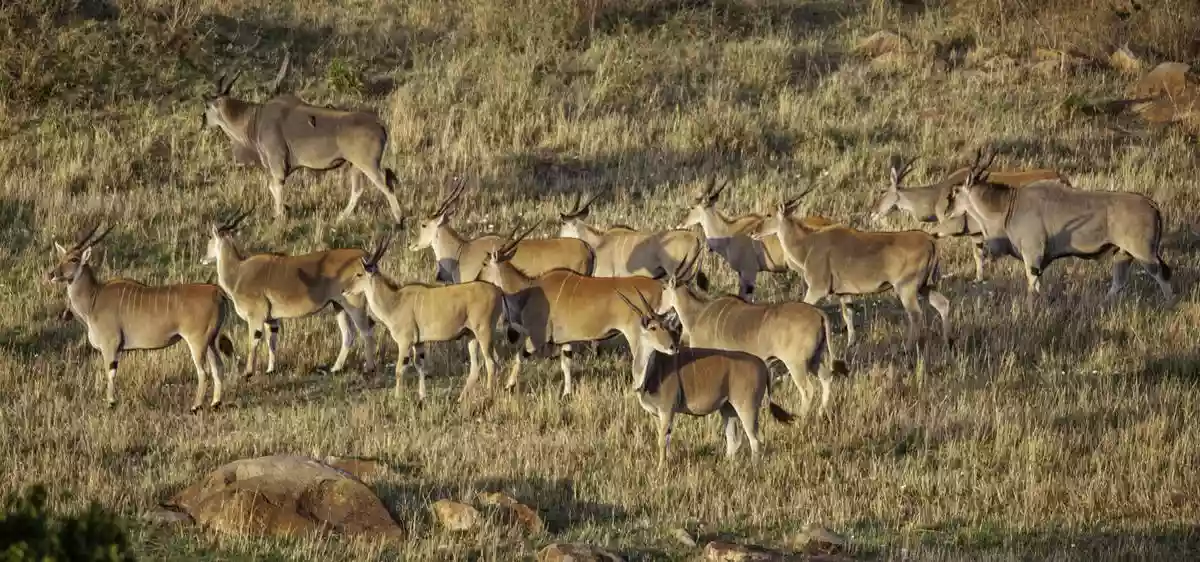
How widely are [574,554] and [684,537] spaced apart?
1.05 m

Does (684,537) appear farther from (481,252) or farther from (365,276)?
(481,252)

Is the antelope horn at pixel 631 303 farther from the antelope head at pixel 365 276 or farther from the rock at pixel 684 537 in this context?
the rock at pixel 684 537

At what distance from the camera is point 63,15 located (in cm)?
2534

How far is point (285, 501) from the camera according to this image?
36.1 feet

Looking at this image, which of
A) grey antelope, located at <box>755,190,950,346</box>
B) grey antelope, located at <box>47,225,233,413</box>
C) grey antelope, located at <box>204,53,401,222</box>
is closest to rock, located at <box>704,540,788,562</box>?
grey antelope, located at <box>47,225,233,413</box>

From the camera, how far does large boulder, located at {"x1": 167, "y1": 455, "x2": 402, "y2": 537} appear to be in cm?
1084

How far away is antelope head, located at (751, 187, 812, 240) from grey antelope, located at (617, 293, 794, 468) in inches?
147

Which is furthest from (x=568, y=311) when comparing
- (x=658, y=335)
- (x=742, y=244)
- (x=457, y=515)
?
(x=457, y=515)

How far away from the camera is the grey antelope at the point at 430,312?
1479cm

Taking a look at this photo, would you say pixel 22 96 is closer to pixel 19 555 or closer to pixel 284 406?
pixel 284 406

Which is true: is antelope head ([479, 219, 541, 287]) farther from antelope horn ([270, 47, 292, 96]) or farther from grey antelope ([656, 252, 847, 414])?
antelope horn ([270, 47, 292, 96])

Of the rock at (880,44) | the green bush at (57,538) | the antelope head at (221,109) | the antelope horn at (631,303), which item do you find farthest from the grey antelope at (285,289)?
the rock at (880,44)

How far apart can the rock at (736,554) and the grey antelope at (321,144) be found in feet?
34.2

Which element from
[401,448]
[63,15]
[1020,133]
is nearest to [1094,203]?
[1020,133]
